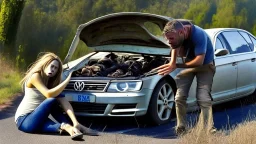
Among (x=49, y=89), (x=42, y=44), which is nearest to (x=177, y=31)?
(x=49, y=89)

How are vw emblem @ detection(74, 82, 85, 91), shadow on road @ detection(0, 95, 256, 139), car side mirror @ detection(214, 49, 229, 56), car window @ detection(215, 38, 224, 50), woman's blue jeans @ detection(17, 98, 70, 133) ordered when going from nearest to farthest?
woman's blue jeans @ detection(17, 98, 70, 133)
shadow on road @ detection(0, 95, 256, 139)
vw emblem @ detection(74, 82, 85, 91)
car side mirror @ detection(214, 49, 229, 56)
car window @ detection(215, 38, 224, 50)

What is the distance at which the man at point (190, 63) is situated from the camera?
7.43 m

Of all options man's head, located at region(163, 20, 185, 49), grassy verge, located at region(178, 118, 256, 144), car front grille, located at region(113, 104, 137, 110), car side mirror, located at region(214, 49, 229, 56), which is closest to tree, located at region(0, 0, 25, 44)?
car side mirror, located at region(214, 49, 229, 56)

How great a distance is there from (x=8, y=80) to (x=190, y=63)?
947 cm

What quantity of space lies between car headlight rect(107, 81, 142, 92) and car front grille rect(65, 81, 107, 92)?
0.41 ft

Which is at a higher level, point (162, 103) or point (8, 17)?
point (8, 17)

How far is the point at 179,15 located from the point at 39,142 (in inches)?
761

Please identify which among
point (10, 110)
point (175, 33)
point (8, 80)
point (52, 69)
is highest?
point (175, 33)

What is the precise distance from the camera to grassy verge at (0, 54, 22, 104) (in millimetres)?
13216

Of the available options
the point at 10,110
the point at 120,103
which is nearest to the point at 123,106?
the point at 120,103

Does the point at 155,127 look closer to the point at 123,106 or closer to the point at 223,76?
the point at 123,106

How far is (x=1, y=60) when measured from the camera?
19.0 meters

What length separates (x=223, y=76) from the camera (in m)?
10.3

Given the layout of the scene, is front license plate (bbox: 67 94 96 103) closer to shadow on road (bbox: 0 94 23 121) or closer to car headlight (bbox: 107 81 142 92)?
car headlight (bbox: 107 81 142 92)
